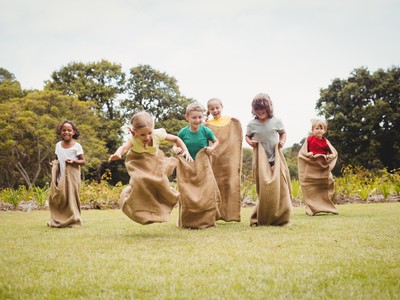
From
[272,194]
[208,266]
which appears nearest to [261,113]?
[272,194]

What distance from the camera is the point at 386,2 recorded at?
1306cm

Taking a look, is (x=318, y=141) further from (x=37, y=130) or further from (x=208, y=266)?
(x=37, y=130)

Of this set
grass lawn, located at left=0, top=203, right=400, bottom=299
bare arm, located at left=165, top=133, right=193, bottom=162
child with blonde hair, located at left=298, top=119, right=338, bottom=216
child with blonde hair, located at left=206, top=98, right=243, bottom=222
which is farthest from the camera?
child with blonde hair, located at left=298, top=119, right=338, bottom=216

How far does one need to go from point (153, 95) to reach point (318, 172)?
2997cm

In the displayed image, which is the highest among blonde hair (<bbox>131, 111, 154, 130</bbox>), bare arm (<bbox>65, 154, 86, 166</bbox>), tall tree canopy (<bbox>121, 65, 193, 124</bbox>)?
tall tree canopy (<bbox>121, 65, 193, 124</bbox>)

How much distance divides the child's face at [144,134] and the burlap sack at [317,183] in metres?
4.16

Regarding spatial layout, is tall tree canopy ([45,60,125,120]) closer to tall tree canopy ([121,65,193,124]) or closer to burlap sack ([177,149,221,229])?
tall tree canopy ([121,65,193,124])

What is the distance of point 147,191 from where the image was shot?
535 centimetres

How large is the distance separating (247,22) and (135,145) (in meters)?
7.87

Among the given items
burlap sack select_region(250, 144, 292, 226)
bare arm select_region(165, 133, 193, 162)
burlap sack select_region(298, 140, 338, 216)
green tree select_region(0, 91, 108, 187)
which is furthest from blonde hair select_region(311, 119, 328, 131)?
green tree select_region(0, 91, 108, 187)

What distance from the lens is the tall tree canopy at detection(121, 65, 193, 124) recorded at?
3703 cm

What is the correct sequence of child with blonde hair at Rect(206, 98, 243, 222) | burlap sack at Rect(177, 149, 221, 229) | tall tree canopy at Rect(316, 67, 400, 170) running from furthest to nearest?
tall tree canopy at Rect(316, 67, 400, 170) < child with blonde hair at Rect(206, 98, 243, 222) < burlap sack at Rect(177, 149, 221, 229)

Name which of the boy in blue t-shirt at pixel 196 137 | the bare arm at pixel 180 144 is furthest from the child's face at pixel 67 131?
the bare arm at pixel 180 144

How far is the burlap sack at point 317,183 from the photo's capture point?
8.22 m
